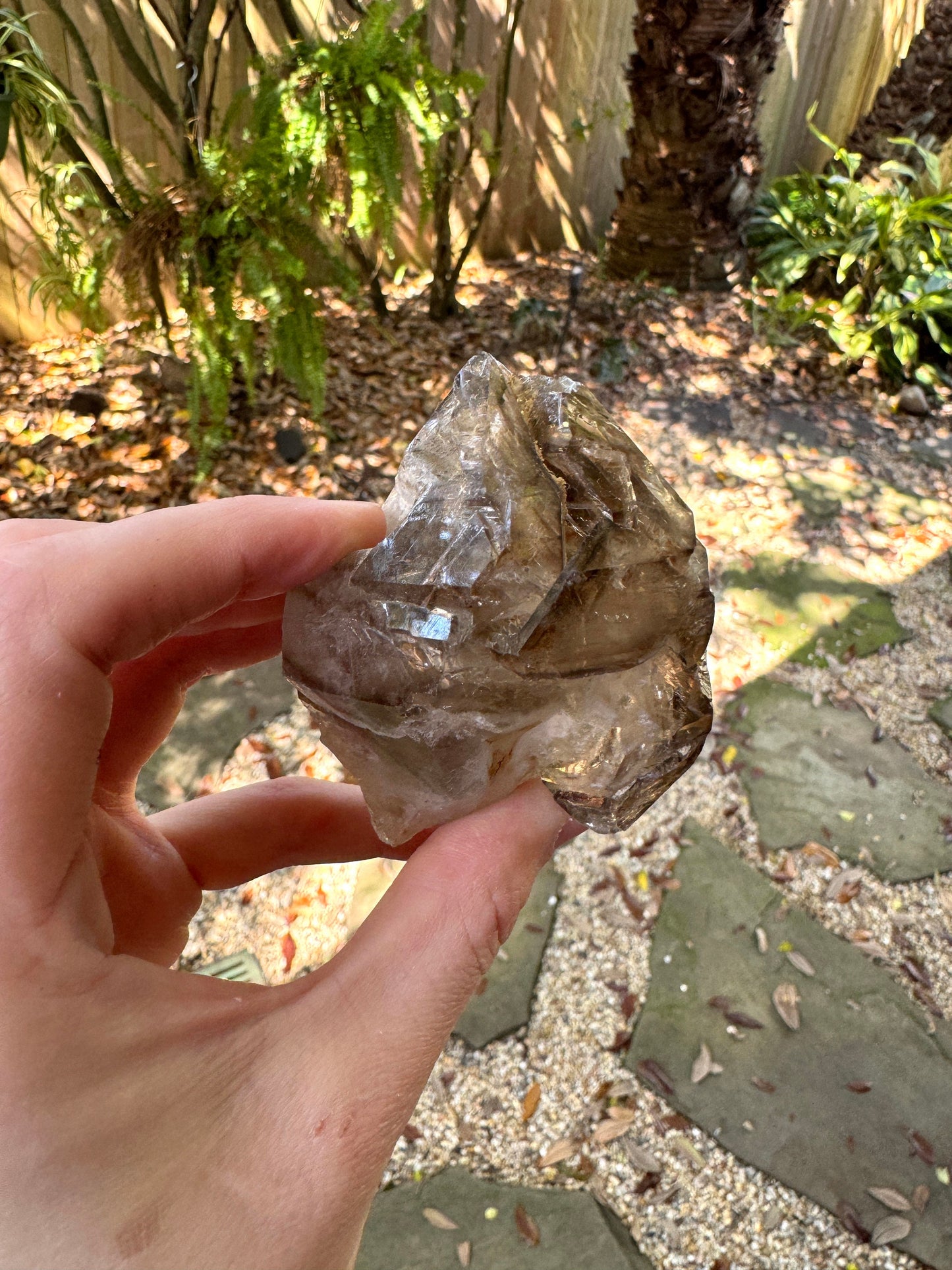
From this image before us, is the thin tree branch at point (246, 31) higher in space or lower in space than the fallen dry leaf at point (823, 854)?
higher

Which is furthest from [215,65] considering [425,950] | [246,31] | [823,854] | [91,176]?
[425,950]

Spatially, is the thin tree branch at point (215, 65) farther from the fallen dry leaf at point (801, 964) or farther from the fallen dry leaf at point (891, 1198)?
the fallen dry leaf at point (891, 1198)

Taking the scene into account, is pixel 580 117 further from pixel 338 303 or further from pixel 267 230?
pixel 267 230

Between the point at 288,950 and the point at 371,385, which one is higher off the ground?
the point at 371,385

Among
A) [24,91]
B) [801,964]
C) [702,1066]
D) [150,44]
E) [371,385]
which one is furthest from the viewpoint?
[371,385]

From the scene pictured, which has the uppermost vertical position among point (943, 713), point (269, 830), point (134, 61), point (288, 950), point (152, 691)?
point (134, 61)

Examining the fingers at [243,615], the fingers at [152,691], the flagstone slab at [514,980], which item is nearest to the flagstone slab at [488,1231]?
the flagstone slab at [514,980]

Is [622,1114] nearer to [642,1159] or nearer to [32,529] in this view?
[642,1159]
